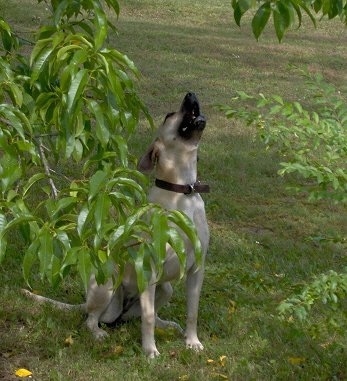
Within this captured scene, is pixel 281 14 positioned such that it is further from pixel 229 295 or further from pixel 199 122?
pixel 229 295

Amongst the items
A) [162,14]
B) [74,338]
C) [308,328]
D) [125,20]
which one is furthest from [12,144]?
[162,14]

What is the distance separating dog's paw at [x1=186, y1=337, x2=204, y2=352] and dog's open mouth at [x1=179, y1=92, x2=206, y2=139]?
125 cm

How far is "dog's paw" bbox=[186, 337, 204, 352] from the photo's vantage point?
525 cm

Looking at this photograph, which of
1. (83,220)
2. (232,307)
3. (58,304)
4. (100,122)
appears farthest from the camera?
(232,307)

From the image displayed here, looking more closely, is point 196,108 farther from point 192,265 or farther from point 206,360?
point 206,360

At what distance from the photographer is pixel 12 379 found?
4805 millimetres

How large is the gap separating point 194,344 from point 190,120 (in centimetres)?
137

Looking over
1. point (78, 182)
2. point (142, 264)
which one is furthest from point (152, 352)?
point (142, 264)

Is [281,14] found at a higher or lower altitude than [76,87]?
higher

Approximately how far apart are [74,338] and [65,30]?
222 centimetres

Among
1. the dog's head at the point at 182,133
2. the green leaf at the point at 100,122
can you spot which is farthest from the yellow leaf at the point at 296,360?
the green leaf at the point at 100,122

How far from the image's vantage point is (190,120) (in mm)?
5070

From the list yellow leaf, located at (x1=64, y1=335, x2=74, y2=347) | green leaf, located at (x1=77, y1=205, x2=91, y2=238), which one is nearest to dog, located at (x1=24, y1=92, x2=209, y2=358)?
yellow leaf, located at (x1=64, y1=335, x2=74, y2=347)

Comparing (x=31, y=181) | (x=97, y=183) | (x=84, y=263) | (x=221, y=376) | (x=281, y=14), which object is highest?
(x=281, y=14)
